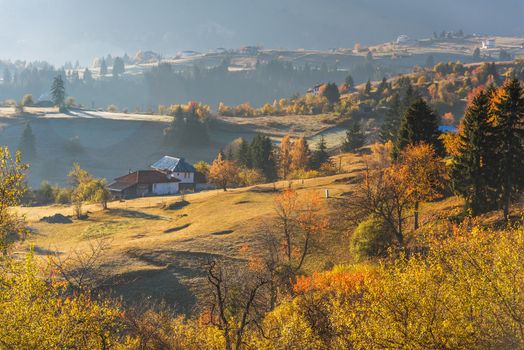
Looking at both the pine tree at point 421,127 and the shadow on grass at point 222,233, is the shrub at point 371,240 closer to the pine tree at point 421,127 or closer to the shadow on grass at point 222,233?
the pine tree at point 421,127

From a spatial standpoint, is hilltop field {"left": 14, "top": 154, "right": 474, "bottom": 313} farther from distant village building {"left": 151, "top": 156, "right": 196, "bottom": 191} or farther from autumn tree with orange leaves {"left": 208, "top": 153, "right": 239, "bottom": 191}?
distant village building {"left": 151, "top": 156, "right": 196, "bottom": 191}

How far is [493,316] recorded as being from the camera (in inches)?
945

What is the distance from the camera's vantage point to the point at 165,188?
119 meters

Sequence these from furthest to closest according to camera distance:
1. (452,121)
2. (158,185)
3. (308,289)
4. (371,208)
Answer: (452,121)
(158,185)
(371,208)
(308,289)

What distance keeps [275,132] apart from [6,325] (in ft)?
538

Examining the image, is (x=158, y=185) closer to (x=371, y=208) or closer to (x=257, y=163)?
(x=257, y=163)

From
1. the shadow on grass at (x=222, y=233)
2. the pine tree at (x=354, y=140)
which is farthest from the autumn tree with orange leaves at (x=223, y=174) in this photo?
the pine tree at (x=354, y=140)

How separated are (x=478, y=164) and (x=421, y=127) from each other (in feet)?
55.9

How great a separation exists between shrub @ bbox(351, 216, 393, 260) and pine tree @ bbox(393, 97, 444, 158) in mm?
17530

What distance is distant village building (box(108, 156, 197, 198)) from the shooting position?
117m

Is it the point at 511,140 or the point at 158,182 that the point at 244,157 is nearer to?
the point at 158,182

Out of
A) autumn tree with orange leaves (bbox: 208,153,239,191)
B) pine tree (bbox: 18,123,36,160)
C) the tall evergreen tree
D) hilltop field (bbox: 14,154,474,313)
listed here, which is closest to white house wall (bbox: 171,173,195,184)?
the tall evergreen tree

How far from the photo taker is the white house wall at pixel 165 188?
118 metres

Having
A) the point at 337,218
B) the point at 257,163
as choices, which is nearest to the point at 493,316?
the point at 337,218
